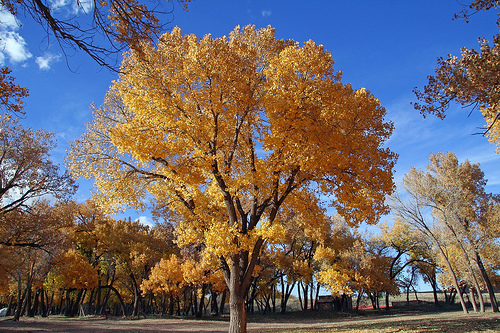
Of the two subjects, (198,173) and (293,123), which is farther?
(198,173)

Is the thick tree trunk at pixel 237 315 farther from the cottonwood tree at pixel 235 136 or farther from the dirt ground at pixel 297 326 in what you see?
the dirt ground at pixel 297 326

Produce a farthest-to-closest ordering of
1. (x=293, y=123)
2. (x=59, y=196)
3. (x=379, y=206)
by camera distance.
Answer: (x=59, y=196) < (x=379, y=206) < (x=293, y=123)

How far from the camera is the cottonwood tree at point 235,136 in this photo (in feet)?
30.6

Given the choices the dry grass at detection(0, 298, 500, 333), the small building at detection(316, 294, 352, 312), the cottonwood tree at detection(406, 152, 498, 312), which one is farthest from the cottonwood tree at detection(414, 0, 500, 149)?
the small building at detection(316, 294, 352, 312)

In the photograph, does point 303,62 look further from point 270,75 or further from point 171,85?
point 171,85

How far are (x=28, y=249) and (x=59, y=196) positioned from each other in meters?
7.94

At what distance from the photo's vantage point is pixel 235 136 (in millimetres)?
10914

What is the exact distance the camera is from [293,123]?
924 cm

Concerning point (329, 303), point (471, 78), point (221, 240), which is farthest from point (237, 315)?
point (329, 303)

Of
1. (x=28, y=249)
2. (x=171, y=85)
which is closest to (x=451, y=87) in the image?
(x=171, y=85)

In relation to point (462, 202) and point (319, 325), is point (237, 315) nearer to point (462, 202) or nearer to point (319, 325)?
point (319, 325)

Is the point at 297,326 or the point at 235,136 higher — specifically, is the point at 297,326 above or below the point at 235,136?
below

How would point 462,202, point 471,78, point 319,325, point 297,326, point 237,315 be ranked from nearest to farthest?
1. point 471,78
2. point 237,315
3. point 297,326
4. point 319,325
5. point 462,202

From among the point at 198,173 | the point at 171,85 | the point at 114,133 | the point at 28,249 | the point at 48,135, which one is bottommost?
the point at 28,249
